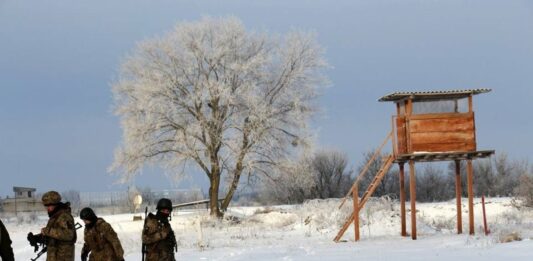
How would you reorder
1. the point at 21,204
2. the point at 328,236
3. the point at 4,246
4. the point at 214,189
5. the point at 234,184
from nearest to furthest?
the point at 4,246 → the point at 328,236 → the point at 234,184 → the point at 214,189 → the point at 21,204

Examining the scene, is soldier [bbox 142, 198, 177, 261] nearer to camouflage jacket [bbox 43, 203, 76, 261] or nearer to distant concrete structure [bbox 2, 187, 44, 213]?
camouflage jacket [bbox 43, 203, 76, 261]

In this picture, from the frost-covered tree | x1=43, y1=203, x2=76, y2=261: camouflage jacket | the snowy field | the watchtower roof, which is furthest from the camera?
the frost-covered tree

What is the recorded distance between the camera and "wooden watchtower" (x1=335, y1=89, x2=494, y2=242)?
23.0 meters

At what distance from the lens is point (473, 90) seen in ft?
75.5

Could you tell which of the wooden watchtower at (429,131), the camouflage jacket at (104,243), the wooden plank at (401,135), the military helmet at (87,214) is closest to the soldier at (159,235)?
the camouflage jacket at (104,243)

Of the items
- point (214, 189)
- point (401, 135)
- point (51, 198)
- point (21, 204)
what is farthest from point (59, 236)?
point (21, 204)

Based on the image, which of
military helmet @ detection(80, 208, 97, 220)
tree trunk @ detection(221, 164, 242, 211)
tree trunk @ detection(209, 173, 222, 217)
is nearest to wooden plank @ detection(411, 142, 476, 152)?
military helmet @ detection(80, 208, 97, 220)

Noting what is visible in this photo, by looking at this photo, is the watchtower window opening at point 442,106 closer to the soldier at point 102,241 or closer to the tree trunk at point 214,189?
the soldier at point 102,241

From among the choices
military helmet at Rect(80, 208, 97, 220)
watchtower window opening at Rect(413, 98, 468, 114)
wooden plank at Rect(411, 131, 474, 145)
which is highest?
watchtower window opening at Rect(413, 98, 468, 114)

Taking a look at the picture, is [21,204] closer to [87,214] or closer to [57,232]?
[57,232]

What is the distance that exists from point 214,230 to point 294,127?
9141 millimetres

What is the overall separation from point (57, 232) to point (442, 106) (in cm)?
1573

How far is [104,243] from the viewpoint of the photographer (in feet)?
34.1

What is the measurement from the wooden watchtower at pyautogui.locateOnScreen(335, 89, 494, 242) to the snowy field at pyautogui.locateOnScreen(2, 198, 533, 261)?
78.6 inches
